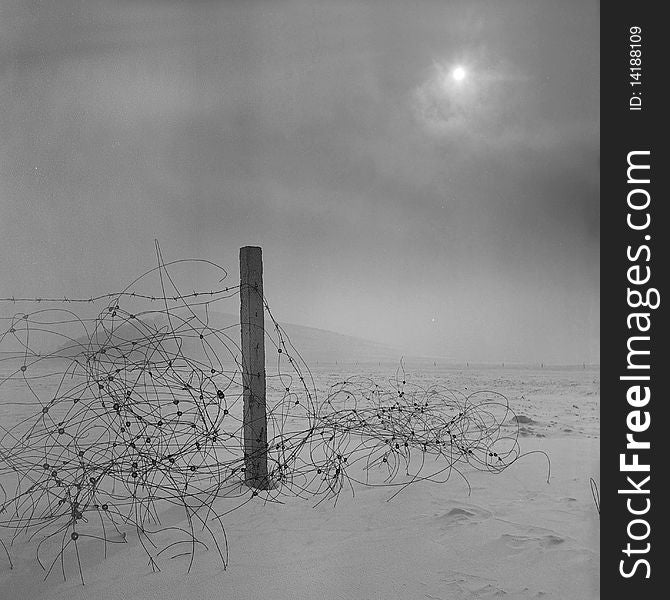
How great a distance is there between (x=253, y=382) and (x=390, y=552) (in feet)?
2.07

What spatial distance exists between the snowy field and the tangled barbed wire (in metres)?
0.10

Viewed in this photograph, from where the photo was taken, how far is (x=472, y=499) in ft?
5.92

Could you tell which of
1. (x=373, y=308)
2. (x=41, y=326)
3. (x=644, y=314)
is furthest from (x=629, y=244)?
(x=41, y=326)

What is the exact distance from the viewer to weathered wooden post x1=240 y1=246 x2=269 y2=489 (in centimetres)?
183

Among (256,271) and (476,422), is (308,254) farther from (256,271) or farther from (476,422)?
(476,422)

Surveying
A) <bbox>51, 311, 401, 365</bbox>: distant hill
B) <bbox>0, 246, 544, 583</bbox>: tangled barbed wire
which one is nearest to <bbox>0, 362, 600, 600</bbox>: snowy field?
<bbox>0, 246, 544, 583</bbox>: tangled barbed wire

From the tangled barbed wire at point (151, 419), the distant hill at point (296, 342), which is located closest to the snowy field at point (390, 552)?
the tangled barbed wire at point (151, 419)

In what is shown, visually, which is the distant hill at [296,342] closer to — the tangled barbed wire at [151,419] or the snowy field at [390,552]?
the tangled barbed wire at [151,419]

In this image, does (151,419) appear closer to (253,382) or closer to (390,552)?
(253,382)

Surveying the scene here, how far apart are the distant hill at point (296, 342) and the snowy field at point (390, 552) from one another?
0.38 metres

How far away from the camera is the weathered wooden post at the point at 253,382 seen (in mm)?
1833

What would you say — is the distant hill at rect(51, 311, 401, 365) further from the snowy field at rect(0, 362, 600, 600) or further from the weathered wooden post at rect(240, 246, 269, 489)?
the snowy field at rect(0, 362, 600, 600)

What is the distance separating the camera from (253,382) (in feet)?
6.01

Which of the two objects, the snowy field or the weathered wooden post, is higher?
the weathered wooden post
